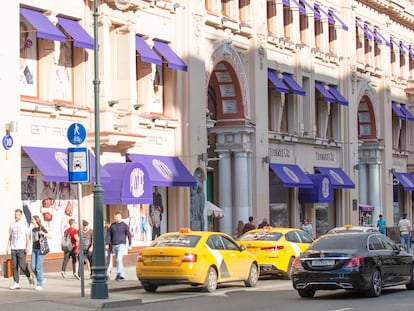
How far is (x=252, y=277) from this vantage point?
92.8 ft

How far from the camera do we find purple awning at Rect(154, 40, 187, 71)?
122 feet

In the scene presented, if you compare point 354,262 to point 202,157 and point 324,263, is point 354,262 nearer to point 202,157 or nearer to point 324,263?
point 324,263

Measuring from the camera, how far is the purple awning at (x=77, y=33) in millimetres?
31812

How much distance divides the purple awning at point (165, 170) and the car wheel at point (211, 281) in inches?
381

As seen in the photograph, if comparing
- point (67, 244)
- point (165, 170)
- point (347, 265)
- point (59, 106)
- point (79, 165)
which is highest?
point (59, 106)

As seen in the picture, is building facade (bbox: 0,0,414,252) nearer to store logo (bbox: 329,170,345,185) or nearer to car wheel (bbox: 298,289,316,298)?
store logo (bbox: 329,170,345,185)

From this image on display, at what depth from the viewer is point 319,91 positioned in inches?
2029

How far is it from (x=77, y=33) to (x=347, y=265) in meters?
13.1

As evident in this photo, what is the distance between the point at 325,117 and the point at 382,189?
909 cm

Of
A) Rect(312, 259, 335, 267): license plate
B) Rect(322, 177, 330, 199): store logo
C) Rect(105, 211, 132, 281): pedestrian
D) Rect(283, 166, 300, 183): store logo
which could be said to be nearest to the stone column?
Rect(283, 166, 300, 183): store logo

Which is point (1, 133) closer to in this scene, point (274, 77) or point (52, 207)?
point (52, 207)

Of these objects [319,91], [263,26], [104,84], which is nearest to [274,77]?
[263,26]

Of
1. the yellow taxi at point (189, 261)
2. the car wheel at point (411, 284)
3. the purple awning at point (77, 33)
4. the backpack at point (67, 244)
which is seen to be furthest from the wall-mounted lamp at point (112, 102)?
the car wheel at point (411, 284)

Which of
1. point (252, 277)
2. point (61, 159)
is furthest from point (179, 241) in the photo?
point (61, 159)
